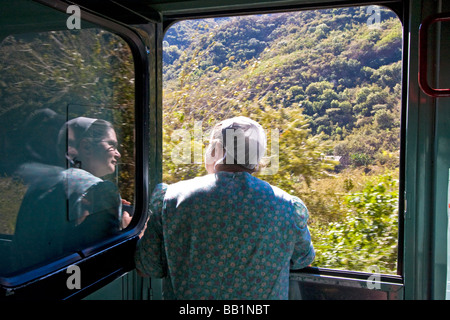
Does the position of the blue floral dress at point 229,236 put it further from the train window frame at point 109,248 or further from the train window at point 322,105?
the train window at point 322,105

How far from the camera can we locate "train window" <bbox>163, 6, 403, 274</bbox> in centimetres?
241

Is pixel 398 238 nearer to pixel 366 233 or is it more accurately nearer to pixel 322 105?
pixel 366 233

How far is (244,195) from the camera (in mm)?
1978

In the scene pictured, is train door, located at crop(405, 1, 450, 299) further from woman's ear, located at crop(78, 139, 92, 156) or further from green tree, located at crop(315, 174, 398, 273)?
woman's ear, located at crop(78, 139, 92, 156)

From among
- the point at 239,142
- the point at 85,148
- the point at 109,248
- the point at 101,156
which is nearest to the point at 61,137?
Answer: the point at 85,148

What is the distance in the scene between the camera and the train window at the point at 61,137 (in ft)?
6.03

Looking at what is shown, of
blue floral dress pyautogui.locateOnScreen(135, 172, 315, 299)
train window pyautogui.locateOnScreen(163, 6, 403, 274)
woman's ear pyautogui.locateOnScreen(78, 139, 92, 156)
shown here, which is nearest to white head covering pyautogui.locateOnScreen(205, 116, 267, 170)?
blue floral dress pyautogui.locateOnScreen(135, 172, 315, 299)

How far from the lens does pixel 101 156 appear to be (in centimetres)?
253

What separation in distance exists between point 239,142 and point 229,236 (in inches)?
18.8

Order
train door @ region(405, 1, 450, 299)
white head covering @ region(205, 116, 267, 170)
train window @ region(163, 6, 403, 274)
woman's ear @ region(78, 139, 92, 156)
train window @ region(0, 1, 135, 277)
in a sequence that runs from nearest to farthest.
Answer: train window @ region(0, 1, 135, 277), white head covering @ region(205, 116, 267, 170), train door @ region(405, 1, 450, 299), woman's ear @ region(78, 139, 92, 156), train window @ region(163, 6, 403, 274)

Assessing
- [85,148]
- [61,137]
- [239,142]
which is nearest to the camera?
[239,142]

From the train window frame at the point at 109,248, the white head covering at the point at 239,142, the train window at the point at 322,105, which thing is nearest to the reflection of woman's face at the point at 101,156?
the train window frame at the point at 109,248
